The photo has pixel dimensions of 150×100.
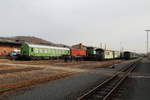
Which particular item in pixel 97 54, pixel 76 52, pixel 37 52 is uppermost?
pixel 76 52

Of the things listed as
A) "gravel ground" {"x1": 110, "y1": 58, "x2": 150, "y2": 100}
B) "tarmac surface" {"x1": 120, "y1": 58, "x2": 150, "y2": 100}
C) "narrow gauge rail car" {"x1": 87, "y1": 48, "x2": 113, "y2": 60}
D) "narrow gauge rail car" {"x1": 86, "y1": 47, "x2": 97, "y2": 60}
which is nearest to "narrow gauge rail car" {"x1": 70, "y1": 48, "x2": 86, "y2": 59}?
"narrow gauge rail car" {"x1": 86, "y1": 47, "x2": 97, "y2": 60}

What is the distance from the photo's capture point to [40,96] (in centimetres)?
991

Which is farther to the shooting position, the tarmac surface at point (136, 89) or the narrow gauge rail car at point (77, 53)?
the narrow gauge rail car at point (77, 53)

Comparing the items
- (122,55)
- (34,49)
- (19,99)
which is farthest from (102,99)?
(122,55)

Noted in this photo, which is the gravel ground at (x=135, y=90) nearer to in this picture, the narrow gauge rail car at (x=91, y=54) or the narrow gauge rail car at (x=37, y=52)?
the narrow gauge rail car at (x=37, y=52)

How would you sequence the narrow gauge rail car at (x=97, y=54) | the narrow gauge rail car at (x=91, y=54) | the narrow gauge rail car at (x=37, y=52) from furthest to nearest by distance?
the narrow gauge rail car at (x=91, y=54) → the narrow gauge rail car at (x=97, y=54) → the narrow gauge rail car at (x=37, y=52)

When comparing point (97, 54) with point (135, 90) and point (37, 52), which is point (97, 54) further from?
point (135, 90)

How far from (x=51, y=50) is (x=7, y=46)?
20.4 metres

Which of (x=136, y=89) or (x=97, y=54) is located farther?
(x=97, y=54)

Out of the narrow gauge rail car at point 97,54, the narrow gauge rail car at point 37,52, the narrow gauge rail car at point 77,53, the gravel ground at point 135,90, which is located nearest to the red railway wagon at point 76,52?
the narrow gauge rail car at point 77,53

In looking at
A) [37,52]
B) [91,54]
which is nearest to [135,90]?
[37,52]

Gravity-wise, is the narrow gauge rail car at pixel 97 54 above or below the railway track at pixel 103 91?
above

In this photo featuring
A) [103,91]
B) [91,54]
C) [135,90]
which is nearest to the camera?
[103,91]

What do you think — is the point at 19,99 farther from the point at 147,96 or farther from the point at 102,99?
the point at 147,96
